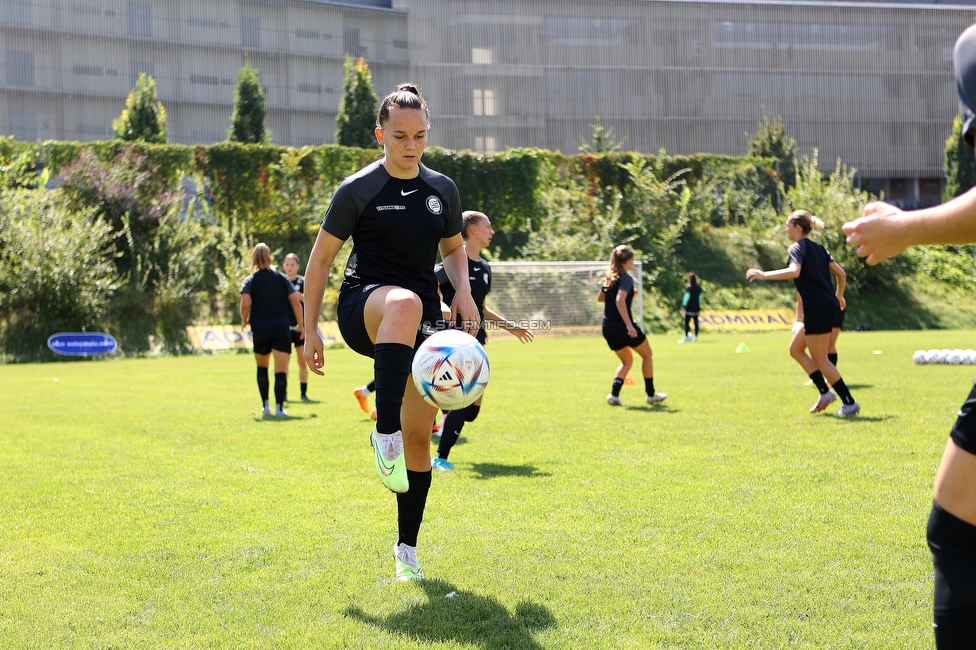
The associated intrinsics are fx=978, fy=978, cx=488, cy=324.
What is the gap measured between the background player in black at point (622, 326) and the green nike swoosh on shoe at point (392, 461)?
320 inches

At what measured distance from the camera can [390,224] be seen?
4.60m

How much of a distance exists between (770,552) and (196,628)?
2740 mm

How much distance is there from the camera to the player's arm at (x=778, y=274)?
365 inches

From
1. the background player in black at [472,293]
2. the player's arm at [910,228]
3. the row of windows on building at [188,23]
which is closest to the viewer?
the player's arm at [910,228]

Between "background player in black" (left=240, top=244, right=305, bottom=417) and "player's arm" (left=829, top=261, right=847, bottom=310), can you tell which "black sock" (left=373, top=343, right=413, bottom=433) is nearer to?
"player's arm" (left=829, top=261, right=847, bottom=310)

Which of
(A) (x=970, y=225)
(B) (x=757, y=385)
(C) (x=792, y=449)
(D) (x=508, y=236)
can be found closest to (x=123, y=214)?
(D) (x=508, y=236)

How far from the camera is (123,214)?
31047mm

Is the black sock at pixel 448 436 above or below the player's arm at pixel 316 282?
below

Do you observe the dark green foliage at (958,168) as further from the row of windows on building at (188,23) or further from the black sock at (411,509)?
the black sock at (411,509)

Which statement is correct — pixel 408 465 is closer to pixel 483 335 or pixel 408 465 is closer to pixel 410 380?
pixel 410 380

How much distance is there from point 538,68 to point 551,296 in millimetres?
28246

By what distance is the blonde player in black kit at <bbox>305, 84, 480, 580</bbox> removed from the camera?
4.43m

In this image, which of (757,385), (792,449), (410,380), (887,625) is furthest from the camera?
(757,385)

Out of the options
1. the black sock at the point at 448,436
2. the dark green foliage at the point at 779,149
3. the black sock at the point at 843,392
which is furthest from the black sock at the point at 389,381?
the dark green foliage at the point at 779,149
